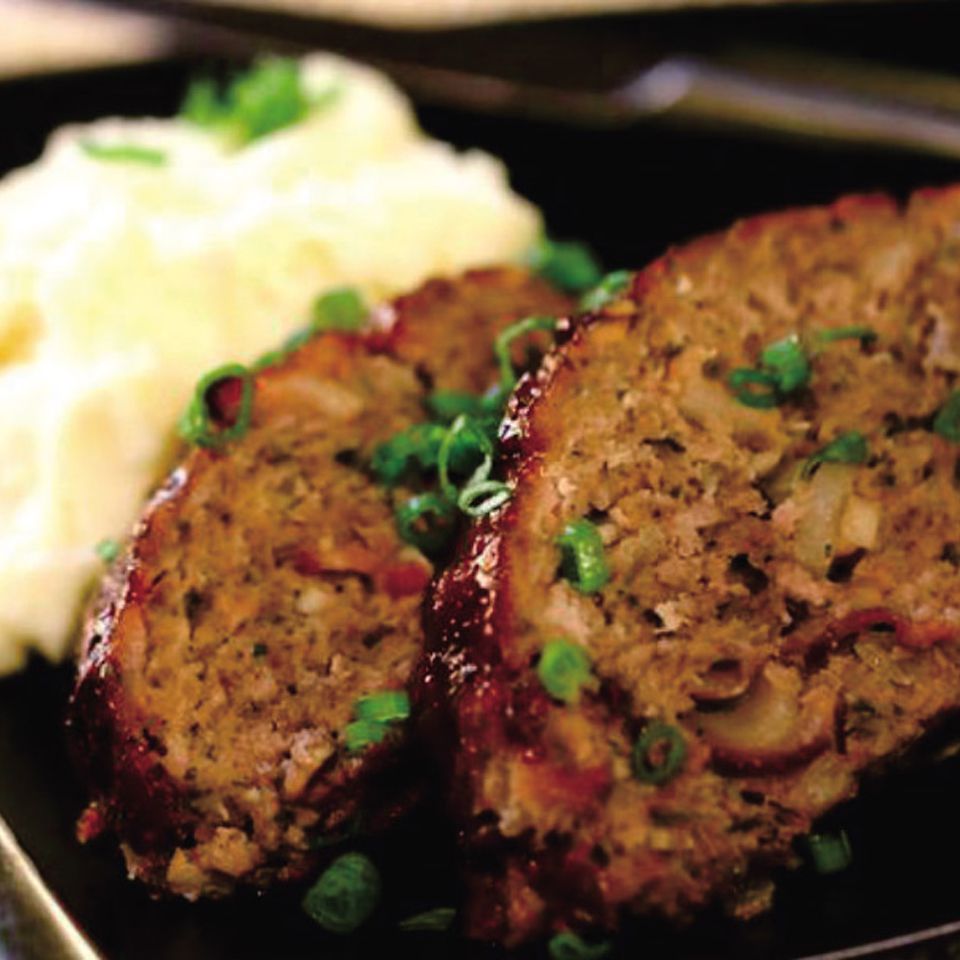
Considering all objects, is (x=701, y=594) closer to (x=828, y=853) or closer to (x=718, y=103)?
(x=828, y=853)

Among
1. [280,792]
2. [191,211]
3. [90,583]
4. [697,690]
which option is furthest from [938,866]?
[191,211]

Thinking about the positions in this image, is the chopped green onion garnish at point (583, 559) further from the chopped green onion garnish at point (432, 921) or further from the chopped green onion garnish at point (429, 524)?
the chopped green onion garnish at point (432, 921)

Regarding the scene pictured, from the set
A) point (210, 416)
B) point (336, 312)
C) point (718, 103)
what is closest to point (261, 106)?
point (336, 312)

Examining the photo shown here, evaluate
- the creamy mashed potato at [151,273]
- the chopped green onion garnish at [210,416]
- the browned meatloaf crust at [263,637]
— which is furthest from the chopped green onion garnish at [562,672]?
the creamy mashed potato at [151,273]

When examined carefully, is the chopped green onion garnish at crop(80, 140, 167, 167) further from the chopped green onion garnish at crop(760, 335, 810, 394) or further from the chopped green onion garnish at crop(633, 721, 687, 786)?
the chopped green onion garnish at crop(633, 721, 687, 786)

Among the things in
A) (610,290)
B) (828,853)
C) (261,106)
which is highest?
(261,106)

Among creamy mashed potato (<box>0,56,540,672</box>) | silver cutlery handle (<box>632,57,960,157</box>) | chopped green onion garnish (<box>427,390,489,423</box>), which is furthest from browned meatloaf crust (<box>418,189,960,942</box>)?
silver cutlery handle (<box>632,57,960,157</box>)

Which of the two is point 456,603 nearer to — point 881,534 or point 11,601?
point 881,534
